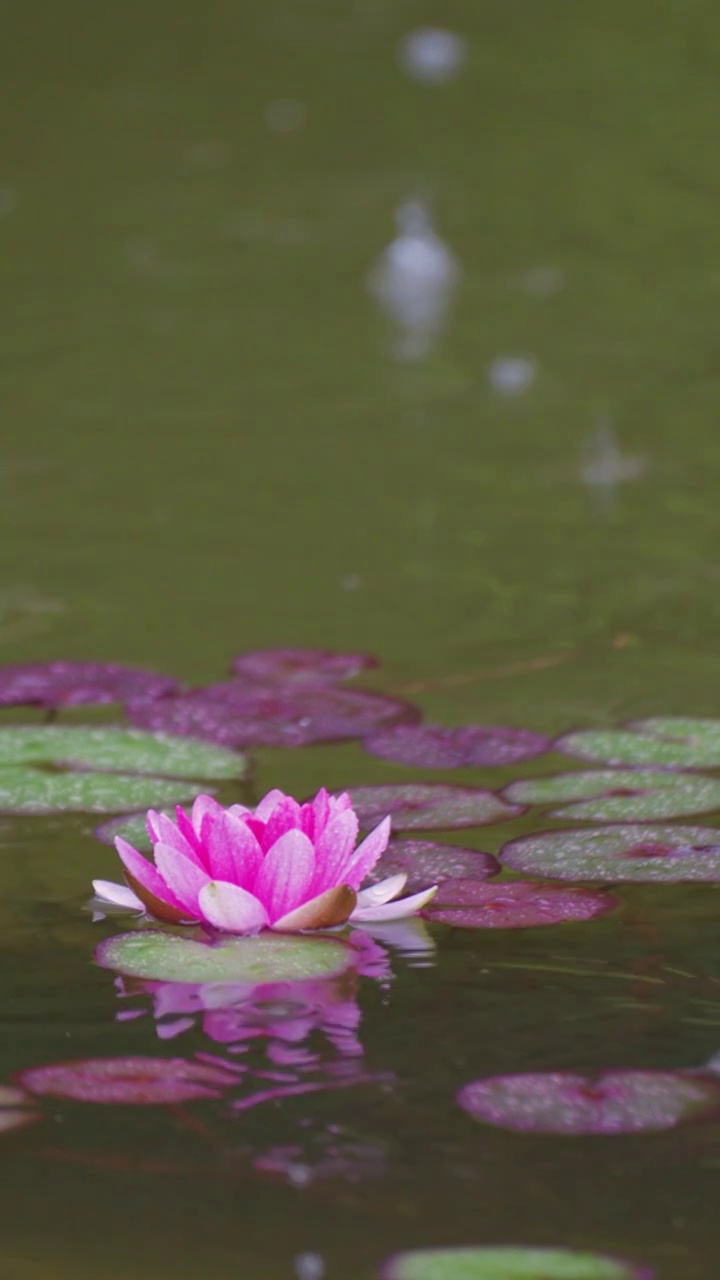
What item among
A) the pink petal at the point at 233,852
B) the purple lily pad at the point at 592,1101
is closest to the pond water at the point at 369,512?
the purple lily pad at the point at 592,1101

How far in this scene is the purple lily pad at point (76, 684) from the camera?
2012 millimetres

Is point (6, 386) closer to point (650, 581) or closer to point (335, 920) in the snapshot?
point (650, 581)

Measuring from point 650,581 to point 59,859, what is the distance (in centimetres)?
124

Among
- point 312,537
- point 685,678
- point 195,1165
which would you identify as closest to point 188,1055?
point 195,1165

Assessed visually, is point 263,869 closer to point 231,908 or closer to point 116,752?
point 231,908

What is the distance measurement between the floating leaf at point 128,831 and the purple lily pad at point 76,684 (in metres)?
0.43

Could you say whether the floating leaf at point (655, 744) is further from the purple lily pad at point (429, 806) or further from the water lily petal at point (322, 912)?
the water lily petal at point (322, 912)

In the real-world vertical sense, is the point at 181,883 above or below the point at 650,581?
below

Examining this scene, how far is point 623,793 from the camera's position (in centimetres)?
164

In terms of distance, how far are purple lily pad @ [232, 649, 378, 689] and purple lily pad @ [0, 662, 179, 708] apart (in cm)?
10

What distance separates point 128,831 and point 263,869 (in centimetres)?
29

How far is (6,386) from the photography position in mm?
3879

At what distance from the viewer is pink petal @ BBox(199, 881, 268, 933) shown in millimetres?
1280

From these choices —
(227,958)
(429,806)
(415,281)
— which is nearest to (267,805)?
(227,958)
